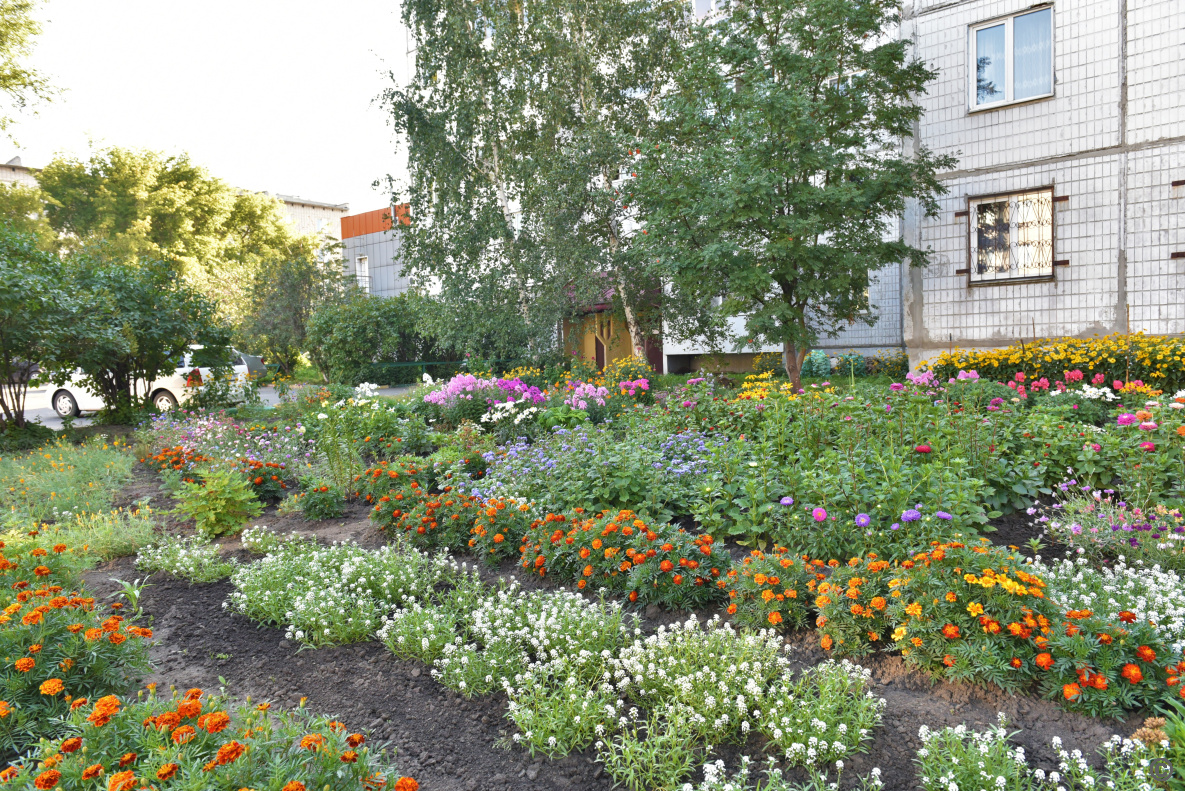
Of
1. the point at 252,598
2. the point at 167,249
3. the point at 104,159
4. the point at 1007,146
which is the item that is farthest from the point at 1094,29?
the point at 104,159

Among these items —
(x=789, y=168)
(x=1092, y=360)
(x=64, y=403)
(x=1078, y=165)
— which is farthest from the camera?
(x=64, y=403)

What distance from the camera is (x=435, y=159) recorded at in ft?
53.8

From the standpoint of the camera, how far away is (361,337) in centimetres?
2206

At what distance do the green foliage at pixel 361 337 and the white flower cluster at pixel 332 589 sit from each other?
16047mm

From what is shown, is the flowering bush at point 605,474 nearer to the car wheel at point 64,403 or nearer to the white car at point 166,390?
the white car at point 166,390

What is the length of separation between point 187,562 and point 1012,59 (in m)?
13.2

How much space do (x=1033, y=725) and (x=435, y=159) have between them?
1635cm

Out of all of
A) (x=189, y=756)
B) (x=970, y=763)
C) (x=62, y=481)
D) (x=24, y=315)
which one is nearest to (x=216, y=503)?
(x=62, y=481)

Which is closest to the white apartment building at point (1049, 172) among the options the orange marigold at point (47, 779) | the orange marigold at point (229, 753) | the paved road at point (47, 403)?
the orange marigold at point (229, 753)

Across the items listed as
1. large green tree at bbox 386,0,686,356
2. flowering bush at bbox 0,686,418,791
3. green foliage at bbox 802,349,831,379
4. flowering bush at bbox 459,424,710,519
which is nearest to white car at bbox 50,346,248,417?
large green tree at bbox 386,0,686,356

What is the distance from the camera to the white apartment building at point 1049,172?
386 inches

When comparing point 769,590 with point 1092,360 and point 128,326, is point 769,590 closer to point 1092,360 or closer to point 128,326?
point 1092,360

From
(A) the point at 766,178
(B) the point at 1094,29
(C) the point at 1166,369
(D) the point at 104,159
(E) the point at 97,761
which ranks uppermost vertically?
(D) the point at 104,159

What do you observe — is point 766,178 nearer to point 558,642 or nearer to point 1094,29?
point 1094,29
